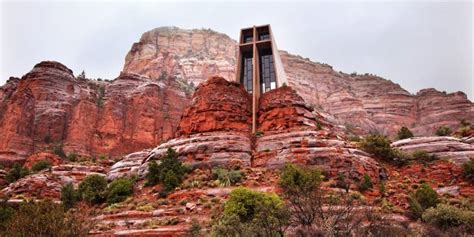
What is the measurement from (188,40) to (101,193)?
113m

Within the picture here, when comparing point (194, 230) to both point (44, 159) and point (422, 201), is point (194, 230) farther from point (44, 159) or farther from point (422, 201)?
point (44, 159)

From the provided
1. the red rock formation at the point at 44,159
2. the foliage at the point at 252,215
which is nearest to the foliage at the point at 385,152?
the foliage at the point at 252,215

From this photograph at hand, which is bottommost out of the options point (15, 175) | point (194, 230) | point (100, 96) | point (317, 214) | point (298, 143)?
point (194, 230)

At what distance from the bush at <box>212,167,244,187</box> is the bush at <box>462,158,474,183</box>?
1665 centimetres

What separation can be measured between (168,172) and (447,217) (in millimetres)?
19726

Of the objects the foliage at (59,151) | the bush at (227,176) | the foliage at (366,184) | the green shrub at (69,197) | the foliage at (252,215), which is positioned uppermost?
the foliage at (59,151)

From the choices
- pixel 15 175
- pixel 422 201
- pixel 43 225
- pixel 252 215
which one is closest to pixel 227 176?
pixel 252 215

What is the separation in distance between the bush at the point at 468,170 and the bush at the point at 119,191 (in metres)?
26.1

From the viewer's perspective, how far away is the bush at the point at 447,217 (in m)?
22.4

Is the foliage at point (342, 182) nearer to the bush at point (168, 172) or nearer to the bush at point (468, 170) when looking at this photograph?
the bush at point (468, 170)

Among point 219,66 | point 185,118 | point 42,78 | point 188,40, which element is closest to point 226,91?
point 185,118

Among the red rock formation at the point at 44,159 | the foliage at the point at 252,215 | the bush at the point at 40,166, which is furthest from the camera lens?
the red rock formation at the point at 44,159

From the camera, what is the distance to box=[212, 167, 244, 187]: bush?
2977 centimetres

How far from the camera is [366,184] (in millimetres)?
28906
